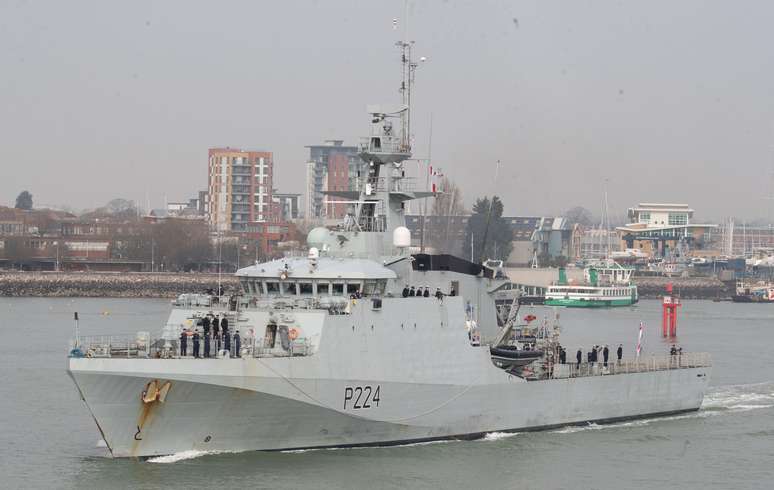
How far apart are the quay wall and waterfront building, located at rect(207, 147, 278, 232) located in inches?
1496

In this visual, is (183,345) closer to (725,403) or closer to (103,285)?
(725,403)

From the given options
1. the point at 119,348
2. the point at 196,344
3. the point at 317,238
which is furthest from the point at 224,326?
the point at 317,238

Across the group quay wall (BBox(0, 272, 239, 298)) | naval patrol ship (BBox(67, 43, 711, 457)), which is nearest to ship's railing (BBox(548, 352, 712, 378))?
naval patrol ship (BBox(67, 43, 711, 457))

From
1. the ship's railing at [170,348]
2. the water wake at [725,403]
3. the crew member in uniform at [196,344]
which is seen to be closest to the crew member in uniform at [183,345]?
the ship's railing at [170,348]

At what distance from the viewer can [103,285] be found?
9219 cm

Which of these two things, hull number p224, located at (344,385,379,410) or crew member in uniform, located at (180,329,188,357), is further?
hull number p224, located at (344,385,379,410)

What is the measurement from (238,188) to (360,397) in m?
110

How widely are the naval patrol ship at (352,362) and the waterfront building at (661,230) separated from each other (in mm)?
135960

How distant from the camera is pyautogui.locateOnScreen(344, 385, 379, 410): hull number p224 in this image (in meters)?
22.9

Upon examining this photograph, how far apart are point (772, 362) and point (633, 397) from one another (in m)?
19.3

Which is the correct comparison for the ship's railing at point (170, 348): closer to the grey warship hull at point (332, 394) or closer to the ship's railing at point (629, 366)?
the grey warship hull at point (332, 394)

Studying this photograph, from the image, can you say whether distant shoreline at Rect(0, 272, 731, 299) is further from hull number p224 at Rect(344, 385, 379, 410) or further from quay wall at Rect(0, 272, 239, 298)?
hull number p224 at Rect(344, 385, 379, 410)

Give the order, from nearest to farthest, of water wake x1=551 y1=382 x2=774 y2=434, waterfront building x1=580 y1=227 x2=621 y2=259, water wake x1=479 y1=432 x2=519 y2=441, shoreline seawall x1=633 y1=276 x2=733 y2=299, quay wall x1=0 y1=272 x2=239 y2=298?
1. water wake x1=479 y1=432 x2=519 y2=441
2. water wake x1=551 y1=382 x2=774 y2=434
3. quay wall x1=0 y1=272 x2=239 y2=298
4. shoreline seawall x1=633 y1=276 x2=733 y2=299
5. waterfront building x1=580 y1=227 x2=621 y2=259

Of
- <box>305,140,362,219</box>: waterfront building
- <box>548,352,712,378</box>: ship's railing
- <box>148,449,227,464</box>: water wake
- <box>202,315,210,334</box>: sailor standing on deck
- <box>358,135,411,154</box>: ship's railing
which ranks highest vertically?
<box>305,140,362,219</box>: waterfront building
